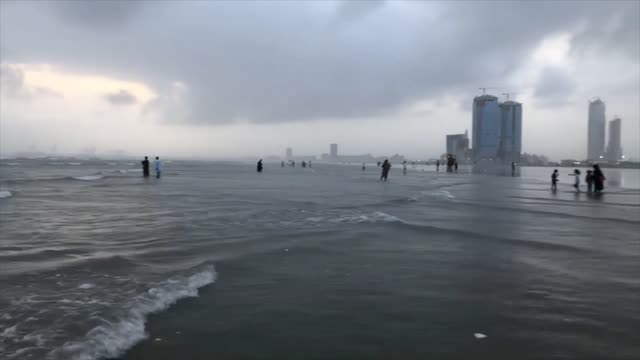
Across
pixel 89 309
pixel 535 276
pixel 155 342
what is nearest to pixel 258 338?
pixel 155 342

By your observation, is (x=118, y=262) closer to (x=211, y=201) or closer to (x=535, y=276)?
(x=535, y=276)

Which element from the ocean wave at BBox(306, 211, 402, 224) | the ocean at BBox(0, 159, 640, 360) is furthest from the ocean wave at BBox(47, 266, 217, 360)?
the ocean wave at BBox(306, 211, 402, 224)

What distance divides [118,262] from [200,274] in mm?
2021

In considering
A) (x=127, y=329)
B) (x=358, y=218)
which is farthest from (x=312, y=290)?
(x=358, y=218)

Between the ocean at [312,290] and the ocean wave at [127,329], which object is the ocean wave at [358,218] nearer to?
the ocean at [312,290]

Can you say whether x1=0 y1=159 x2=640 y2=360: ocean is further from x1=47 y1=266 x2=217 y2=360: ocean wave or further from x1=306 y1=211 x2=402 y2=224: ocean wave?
→ x1=306 y1=211 x2=402 y2=224: ocean wave

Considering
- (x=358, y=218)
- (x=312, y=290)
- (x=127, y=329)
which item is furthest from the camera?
(x=358, y=218)

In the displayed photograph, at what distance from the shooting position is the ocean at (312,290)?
503 cm

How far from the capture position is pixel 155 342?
505 centimetres

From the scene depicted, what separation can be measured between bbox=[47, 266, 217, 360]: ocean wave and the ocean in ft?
0.07

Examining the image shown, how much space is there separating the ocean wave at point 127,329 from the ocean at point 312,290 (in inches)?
0.8

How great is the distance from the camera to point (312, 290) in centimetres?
712

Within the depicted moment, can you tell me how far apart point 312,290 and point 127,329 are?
2.76 meters

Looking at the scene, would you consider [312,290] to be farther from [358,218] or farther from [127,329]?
[358,218]
